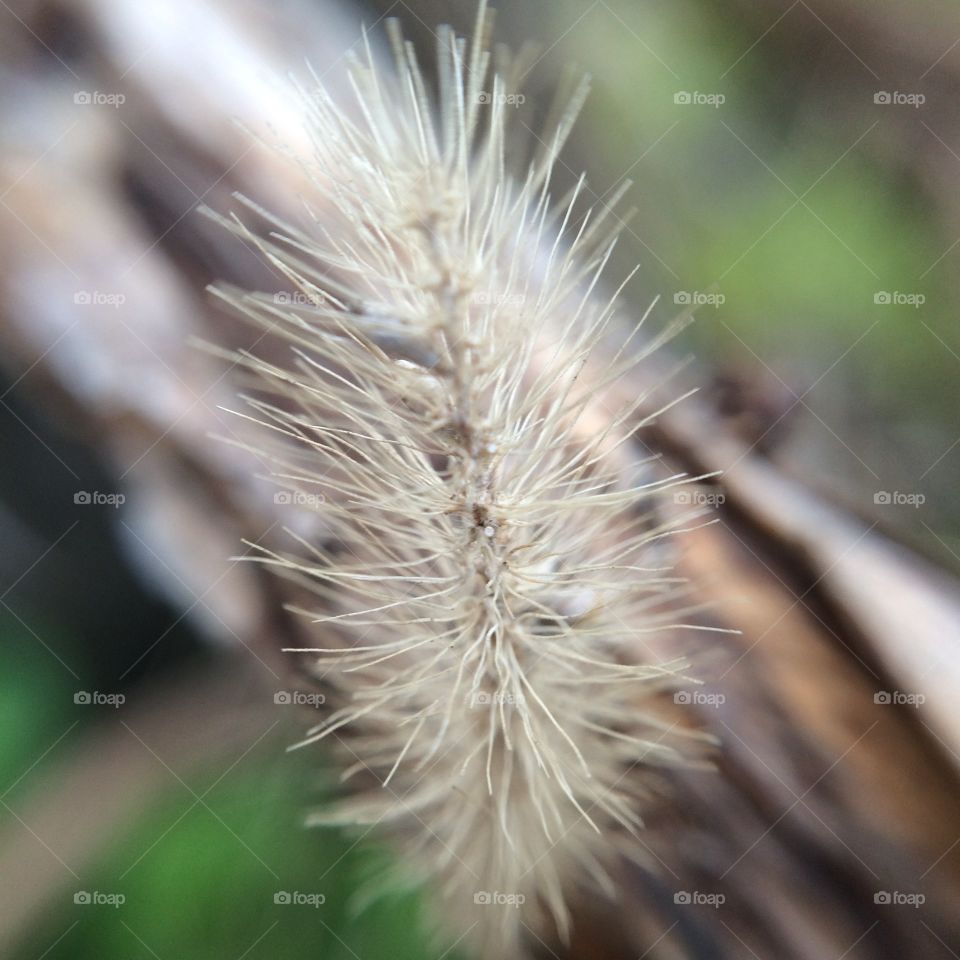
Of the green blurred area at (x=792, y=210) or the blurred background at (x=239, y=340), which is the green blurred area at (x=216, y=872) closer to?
A: the blurred background at (x=239, y=340)

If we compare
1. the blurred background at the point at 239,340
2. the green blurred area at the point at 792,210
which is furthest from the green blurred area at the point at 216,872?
the green blurred area at the point at 792,210

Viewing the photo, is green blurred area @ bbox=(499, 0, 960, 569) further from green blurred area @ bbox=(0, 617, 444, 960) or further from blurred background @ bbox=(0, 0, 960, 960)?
green blurred area @ bbox=(0, 617, 444, 960)

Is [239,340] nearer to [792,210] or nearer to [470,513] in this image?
[470,513]

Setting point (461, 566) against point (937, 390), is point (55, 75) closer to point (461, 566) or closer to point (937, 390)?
point (461, 566)

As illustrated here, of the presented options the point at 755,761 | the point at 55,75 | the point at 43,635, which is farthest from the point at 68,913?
the point at 55,75

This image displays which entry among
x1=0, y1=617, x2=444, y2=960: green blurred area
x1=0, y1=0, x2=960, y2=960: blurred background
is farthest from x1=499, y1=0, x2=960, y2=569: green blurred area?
x1=0, y1=617, x2=444, y2=960: green blurred area

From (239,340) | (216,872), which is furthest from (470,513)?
(216,872)
